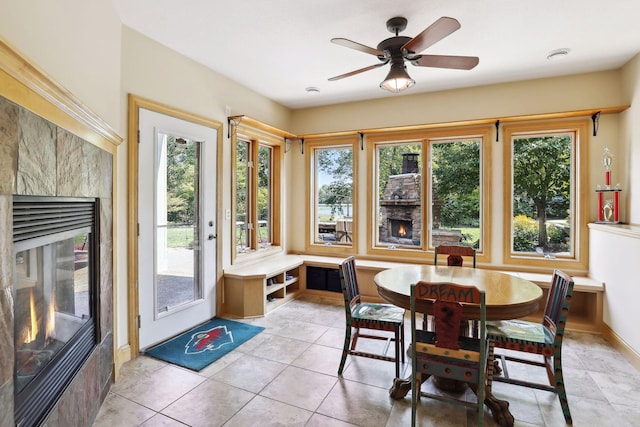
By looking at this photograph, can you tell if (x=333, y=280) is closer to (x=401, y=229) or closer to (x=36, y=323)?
(x=401, y=229)

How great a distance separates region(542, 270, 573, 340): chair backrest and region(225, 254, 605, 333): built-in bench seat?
1.27m

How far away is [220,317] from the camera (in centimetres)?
371

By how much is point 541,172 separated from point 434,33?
107 inches

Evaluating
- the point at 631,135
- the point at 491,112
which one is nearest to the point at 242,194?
the point at 491,112

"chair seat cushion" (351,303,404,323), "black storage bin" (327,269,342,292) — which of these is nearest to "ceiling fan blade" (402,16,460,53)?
"chair seat cushion" (351,303,404,323)

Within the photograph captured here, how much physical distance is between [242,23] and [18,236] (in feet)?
7.13

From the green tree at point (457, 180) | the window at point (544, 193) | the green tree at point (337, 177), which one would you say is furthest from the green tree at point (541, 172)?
the green tree at point (337, 177)

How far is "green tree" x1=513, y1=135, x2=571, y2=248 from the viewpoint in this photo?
3803mm

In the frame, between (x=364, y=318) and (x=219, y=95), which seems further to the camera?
(x=219, y=95)

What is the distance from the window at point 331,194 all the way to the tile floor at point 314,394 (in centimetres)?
215

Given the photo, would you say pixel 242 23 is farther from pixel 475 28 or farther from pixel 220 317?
pixel 220 317

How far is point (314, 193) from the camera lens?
5121 mm

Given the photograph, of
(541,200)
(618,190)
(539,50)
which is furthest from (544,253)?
(539,50)

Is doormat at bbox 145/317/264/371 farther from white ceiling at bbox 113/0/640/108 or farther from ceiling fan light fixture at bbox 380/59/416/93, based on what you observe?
white ceiling at bbox 113/0/640/108
